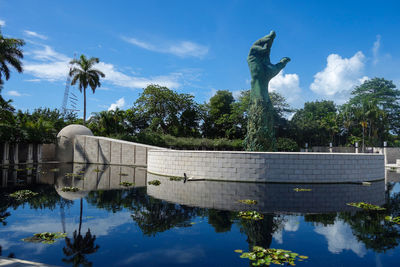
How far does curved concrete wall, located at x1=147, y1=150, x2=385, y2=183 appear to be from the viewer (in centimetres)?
1343

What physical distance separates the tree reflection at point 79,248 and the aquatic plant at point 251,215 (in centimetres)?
377

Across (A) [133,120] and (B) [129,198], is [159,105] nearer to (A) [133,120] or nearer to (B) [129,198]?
(A) [133,120]

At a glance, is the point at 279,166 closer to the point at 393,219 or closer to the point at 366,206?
the point at 366,206

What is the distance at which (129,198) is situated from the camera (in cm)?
1014

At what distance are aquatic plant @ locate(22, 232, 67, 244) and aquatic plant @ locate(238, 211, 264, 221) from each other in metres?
4.37

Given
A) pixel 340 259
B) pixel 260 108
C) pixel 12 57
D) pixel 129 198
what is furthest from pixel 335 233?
pixel 12 57

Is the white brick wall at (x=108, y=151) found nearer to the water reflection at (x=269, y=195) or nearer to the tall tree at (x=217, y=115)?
the water reflection at (x=269, y=195)

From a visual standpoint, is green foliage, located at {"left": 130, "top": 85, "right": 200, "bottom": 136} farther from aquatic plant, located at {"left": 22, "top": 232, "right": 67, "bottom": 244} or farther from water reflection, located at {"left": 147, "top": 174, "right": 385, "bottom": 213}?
aquatic plant, located at {"left": 22, "top": 232, "right": 67, "bottom": 244}

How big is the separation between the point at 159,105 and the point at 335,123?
3151 cm

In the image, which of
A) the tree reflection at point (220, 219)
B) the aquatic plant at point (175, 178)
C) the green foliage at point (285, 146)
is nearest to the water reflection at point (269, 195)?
the tree reflection at point (220, 219)

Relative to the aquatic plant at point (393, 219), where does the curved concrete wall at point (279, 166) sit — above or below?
above

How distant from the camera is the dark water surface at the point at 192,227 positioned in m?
5.13

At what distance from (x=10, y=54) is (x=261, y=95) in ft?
70.3

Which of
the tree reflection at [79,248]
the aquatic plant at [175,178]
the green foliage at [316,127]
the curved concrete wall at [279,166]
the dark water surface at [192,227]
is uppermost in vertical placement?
the green foliage at [316,127]
